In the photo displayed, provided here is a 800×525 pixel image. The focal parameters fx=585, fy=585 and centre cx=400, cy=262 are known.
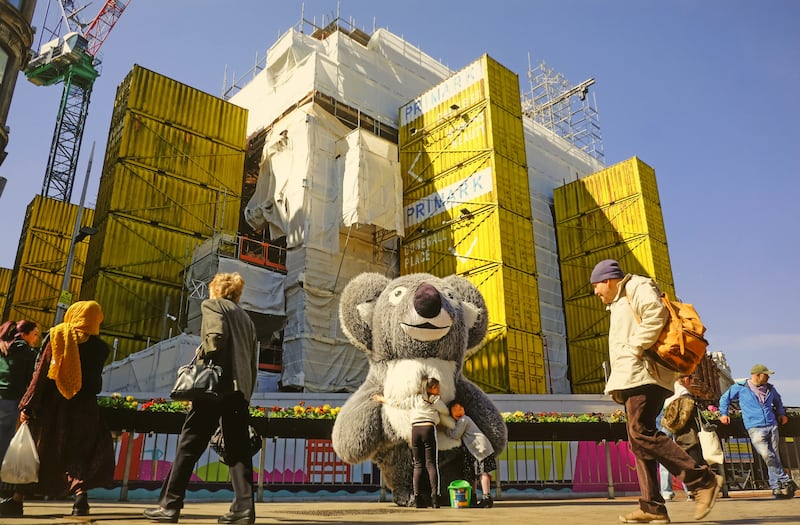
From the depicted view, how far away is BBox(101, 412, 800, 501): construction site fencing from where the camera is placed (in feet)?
23.4

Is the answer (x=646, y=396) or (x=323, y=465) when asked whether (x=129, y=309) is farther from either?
(x=646, y=396)

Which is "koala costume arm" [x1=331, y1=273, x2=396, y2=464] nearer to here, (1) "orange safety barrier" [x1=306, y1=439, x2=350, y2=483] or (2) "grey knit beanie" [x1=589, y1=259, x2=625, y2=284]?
(1) "orange safety barrier" [x1=306, y1=439, x2=350, y2=483]

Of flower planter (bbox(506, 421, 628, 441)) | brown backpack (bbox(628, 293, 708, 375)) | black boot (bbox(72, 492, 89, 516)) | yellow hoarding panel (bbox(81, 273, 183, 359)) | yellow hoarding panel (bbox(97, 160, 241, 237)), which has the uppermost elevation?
yellow hoarding panel (bbox(97, 160, 241, 237))

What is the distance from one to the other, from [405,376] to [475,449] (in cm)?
92

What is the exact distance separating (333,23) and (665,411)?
3007cm

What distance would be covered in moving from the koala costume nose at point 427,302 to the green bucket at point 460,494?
1.50m

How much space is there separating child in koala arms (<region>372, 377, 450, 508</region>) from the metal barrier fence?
2.16 m

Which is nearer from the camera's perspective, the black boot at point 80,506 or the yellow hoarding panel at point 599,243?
the black boot at point 80,506

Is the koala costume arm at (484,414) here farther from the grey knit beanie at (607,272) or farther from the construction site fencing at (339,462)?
the grey knit beanie at (607,272)

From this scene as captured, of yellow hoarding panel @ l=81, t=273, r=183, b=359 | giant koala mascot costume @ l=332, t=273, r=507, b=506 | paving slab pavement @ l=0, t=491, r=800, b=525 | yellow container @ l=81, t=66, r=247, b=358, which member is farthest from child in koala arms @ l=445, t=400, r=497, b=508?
yellow container @ l=81, t=66, r=247, b=358

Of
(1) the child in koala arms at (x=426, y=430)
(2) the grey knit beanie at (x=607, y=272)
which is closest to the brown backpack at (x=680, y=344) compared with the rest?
(2) the grey knit beanie at (x=607, y=272)

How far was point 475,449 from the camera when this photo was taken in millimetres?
5371

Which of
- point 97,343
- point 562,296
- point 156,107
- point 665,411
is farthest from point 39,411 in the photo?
point 562,296

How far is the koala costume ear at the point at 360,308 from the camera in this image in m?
6.18
